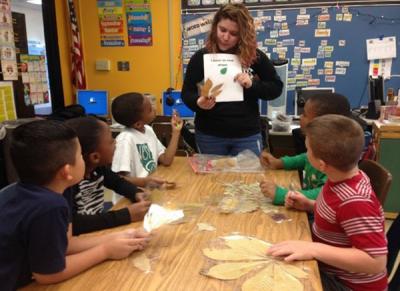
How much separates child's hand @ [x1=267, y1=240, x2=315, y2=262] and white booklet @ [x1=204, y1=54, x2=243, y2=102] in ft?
3.41

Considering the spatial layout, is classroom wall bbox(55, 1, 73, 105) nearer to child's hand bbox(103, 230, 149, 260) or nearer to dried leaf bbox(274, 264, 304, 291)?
child's hand bbox(103, 230, 149, 260)

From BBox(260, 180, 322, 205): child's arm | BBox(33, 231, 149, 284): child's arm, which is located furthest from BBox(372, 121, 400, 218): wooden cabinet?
BBox(33, 231, 149, 284): child's arm

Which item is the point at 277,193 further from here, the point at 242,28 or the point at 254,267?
the point at 242,28

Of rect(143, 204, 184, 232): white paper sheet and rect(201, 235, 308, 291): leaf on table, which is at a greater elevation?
rect(143, 204, 184, 232): white paper sheet

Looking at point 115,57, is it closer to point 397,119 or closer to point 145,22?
point 145,22

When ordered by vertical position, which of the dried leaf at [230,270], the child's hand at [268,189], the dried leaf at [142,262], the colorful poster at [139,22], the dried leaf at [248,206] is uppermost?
the colorful poster at [139,22]

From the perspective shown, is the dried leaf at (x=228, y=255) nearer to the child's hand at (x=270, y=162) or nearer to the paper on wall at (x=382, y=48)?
the child's hand at (x=270, y=162)

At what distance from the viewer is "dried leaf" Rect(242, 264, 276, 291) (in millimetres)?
846

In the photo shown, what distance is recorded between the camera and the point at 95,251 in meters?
0.98

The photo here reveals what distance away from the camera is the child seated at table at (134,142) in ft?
5.63

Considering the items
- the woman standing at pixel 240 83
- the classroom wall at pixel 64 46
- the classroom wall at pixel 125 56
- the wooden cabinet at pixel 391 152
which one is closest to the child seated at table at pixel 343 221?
the woman standing at pixel 240 83

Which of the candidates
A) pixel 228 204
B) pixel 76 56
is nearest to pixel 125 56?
pixel 76 56

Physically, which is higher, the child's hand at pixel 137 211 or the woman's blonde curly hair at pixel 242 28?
the woman's blonde curly hair at pixel 242 28

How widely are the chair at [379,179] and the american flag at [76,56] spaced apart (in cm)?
377
